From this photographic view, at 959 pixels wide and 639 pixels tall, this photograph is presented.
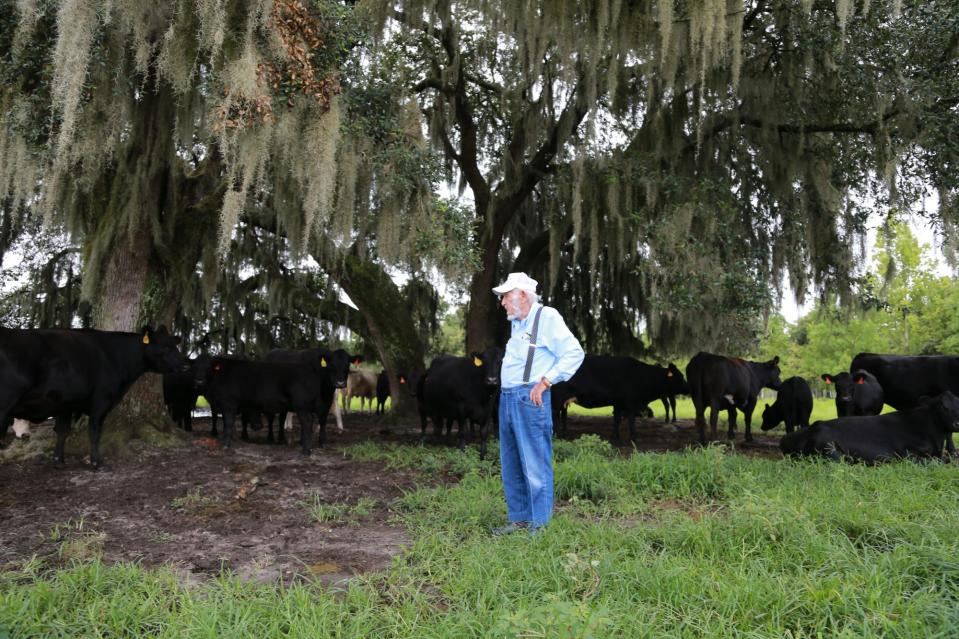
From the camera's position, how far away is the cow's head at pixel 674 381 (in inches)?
440

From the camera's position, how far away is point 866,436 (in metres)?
6.65

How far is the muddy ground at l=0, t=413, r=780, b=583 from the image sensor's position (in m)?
3.94

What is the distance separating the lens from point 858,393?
937 centimetres

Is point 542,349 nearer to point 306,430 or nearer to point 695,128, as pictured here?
point 306,430

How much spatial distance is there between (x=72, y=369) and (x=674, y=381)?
334 inches

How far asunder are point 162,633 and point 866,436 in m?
6.23

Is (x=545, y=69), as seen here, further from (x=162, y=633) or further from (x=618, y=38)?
(x=162, y=633)

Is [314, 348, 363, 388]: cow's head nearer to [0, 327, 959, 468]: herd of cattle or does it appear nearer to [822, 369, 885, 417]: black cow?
[0, 327, 959, 468]: herd of cattle

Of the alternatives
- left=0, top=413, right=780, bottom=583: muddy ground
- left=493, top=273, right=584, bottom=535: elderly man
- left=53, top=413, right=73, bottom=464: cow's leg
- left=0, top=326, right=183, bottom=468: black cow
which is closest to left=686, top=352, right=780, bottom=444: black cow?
left=0, top=413, right=780, bottom=583: muddy ground

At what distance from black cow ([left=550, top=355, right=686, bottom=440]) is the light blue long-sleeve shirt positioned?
596 cm

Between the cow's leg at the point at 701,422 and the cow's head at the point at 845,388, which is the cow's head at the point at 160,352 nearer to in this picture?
the cow's leg at the point at 701,422

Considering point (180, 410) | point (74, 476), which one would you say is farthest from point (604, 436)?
point (74, 476)

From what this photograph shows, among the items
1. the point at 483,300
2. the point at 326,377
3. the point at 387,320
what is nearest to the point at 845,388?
the point at 483,300

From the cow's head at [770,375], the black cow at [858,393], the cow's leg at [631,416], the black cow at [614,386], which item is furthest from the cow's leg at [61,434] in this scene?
the cow's head at [770,375]
